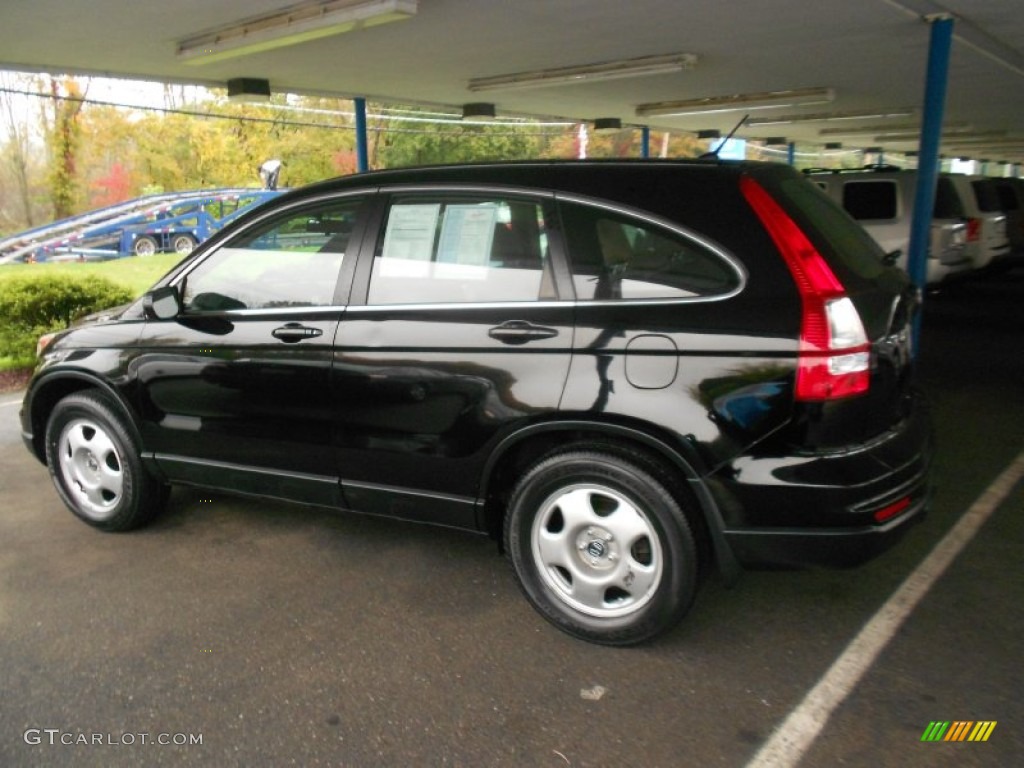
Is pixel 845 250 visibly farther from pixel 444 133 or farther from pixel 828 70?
pixel 444 133

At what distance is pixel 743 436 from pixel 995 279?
16566mm

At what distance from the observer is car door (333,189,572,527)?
305cm

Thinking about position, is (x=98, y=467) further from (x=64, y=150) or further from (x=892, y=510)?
(x=64, y=150)

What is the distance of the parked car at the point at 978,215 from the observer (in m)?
11.1

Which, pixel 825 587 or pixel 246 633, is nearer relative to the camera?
pixel 246 633

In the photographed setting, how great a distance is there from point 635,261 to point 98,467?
3020 millimetres

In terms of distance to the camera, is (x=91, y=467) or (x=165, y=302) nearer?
(x=165, y=302)

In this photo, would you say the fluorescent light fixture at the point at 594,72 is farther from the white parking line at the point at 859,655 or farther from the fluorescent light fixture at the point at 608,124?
the white parking line at the point at 859,655

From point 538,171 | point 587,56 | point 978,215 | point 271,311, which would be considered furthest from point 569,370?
point 978,215

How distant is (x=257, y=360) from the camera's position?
3.61 meters

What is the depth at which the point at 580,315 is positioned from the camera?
2.96 metres

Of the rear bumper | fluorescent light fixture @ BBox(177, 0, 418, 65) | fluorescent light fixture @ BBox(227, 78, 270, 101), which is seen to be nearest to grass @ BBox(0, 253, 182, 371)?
fluorescent light fixture @ BBox(227, 78, 270, 101)

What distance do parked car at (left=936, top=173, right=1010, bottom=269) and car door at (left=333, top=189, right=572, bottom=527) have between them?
978cm

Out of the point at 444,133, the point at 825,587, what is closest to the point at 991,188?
the point at 825,587
